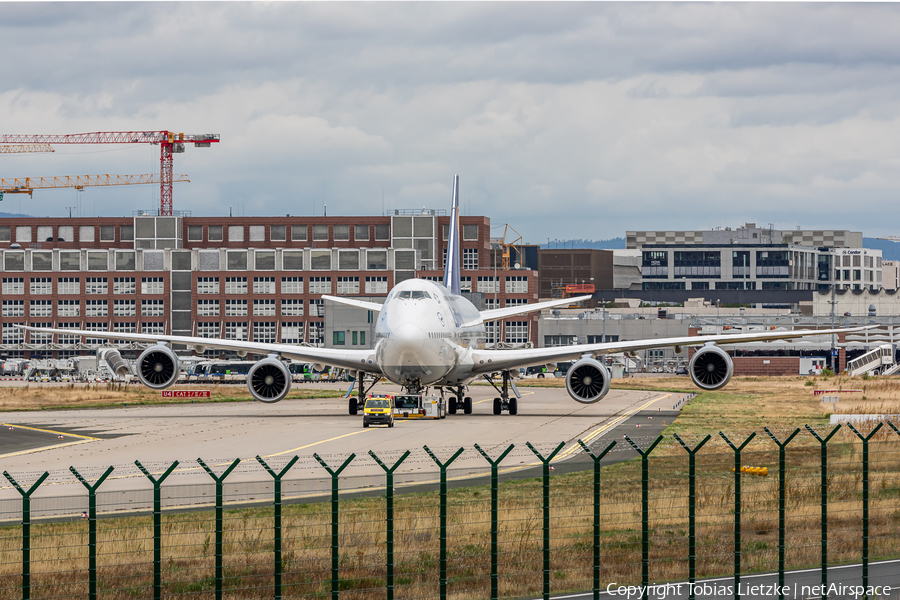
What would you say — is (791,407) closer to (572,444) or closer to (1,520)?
(572,444)

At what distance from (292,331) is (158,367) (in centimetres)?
10572

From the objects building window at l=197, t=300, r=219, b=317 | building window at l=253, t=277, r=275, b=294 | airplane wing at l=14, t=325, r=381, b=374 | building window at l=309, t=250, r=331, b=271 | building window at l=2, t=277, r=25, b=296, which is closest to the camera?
airplane wing at l=14, t=325, r=381, b=374

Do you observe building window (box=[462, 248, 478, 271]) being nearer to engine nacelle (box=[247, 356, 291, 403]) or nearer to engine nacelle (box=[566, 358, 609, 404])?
engine nacelle (box=[247, 356, 291, 403])

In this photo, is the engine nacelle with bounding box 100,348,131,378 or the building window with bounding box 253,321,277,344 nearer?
the engine nacelle with bounding box 100,348,131,378

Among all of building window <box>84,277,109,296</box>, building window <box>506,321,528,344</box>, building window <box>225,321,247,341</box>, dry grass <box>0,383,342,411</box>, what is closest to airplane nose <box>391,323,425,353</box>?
dry grass <box>0,383,342,411</box>

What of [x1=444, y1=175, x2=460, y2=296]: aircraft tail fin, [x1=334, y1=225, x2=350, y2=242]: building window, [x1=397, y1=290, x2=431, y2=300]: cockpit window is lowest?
[x1=397, y1=290, x2=431, y2=300]: cockpit window

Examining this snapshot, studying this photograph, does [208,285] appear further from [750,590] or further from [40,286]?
[750,590]

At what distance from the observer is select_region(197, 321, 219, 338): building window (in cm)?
15850

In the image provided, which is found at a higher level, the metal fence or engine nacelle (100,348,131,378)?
the metal fence

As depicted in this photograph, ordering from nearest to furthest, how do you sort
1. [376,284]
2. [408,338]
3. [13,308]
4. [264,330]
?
1. [408,338]
2. [264,330]
3. [376,284]
4. [13,308]

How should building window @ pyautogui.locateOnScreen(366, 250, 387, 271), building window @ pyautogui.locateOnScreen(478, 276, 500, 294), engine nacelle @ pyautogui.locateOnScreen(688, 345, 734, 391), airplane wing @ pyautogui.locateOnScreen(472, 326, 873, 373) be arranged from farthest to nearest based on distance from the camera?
building window @ pyautogui.locateOnScreen(478, 276, 500, 294), building window @ pyautogui.locateOnScreen(366, 250, 387, 271), engine nacelle @ pyautogui.locateOnScreen(688, 345, 734, 391), airplane wing @ pyautogui.locateOnScreen(472, 326, 873, 373)

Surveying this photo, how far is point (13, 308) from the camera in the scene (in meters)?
161

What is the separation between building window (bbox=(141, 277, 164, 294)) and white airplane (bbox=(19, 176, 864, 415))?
10940 cm

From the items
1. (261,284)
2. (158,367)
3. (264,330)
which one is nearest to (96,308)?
(261,284)
